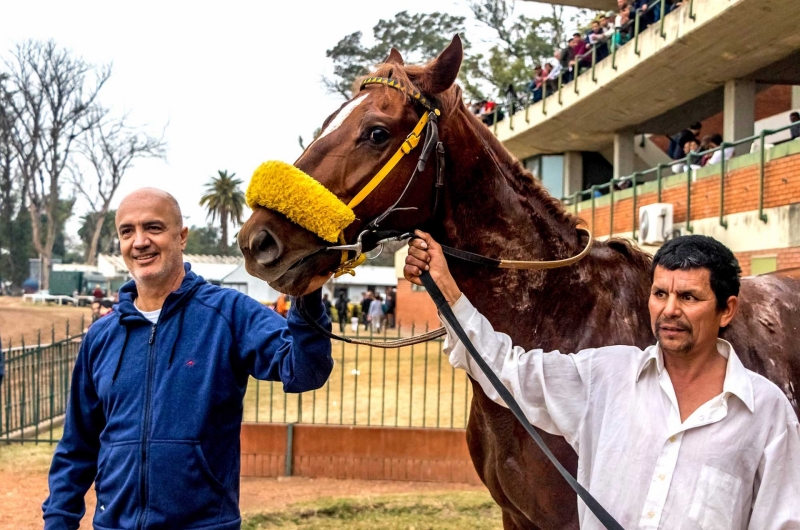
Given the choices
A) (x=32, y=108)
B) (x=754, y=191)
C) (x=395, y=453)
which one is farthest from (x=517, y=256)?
(x=32, y=108)

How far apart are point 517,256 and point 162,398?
1.49m

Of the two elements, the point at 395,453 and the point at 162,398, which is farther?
the point at 395,453

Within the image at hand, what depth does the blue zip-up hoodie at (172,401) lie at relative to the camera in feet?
8.51

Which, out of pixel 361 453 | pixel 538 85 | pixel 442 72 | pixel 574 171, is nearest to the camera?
pixel 442 72

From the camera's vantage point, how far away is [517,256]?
3021mm

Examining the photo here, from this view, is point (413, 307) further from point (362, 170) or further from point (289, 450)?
point (362, 170)

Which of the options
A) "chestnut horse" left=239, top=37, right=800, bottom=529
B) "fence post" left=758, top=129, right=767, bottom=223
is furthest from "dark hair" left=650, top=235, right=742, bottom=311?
"fence post" left=758, top=129, right=767, bottom=223

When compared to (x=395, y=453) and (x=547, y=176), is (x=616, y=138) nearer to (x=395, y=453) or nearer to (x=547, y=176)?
(x=547, y=176)

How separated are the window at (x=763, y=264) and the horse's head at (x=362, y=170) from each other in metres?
10.2

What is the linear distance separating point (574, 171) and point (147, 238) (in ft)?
80.2

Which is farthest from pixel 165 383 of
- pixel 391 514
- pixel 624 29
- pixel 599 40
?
pixel 599 40

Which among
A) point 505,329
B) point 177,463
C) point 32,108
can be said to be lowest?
point 177,463

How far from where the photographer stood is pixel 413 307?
34.4 m

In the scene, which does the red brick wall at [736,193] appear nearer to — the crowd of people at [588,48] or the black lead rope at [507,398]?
the crowd of people at [588,48]
